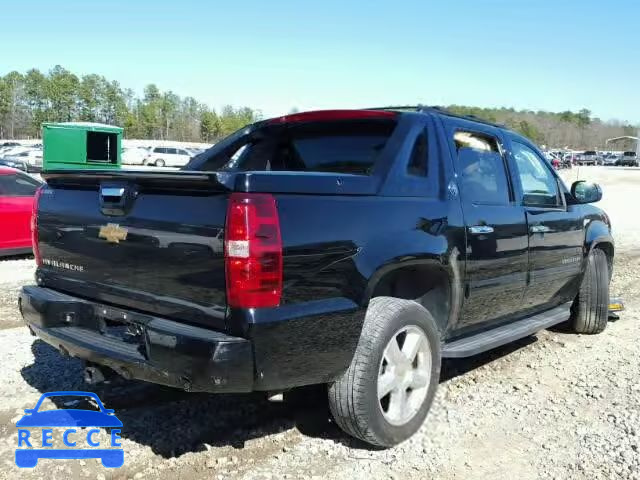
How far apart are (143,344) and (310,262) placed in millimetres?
937

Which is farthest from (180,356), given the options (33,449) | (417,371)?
(417,371)

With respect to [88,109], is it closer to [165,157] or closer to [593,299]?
[165,157]

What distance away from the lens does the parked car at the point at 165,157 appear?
49188 mm

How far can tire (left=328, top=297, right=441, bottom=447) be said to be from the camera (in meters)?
3.17

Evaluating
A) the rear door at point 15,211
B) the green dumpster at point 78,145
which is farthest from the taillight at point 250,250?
the green dumpster at point 78,145

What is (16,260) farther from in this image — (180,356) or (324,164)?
(180,356)

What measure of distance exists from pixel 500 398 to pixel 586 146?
207m

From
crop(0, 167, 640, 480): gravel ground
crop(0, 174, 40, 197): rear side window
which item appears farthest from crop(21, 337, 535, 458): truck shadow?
crop(0, 174, 40, 197): rear side window

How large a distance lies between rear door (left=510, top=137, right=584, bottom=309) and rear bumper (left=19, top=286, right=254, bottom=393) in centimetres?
275

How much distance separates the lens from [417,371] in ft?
11.8

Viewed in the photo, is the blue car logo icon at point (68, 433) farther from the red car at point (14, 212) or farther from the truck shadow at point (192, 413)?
the red car at point (14, 212)

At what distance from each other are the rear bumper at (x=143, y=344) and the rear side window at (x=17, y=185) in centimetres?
622

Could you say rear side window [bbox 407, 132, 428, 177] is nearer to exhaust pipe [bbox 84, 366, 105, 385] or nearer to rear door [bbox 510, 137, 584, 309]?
rear door [bbox 510, 137, 584, 309]

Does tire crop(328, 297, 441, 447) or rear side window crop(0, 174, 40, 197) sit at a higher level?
rear side window crop(0, 174, 40, 197)
